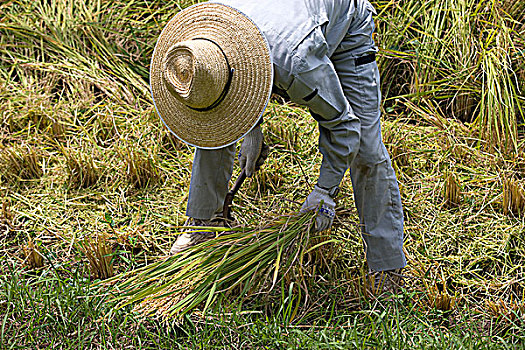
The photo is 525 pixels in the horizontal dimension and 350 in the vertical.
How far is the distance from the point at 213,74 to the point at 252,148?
2.33 feet

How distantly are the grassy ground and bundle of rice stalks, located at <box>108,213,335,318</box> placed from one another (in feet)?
0.21

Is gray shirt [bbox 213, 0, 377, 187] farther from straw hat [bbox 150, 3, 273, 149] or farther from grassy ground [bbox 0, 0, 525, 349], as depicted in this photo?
grassy ground [bbox 0, 0, 525, 349]

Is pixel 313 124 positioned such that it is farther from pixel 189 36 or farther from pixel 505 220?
pixel 189 36

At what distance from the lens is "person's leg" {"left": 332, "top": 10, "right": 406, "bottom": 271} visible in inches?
102

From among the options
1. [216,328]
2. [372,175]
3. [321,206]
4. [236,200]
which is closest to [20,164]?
[236,200]

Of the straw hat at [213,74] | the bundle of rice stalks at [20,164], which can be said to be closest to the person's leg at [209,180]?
the straw hat at [213,74]

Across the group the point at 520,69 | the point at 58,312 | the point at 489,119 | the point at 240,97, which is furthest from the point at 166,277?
the point at 520,69

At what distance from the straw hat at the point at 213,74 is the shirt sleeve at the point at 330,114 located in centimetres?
14

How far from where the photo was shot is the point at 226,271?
262cm

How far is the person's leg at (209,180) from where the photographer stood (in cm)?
279

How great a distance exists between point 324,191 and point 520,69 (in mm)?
2012

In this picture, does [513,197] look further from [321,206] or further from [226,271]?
[226,271]

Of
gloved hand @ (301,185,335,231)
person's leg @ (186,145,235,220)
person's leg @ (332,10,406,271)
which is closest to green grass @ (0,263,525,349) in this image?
person's leg @ (332,10,406,271)

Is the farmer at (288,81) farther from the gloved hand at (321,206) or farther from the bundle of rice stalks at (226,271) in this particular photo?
the bundle of rice stalks at (226,271)
